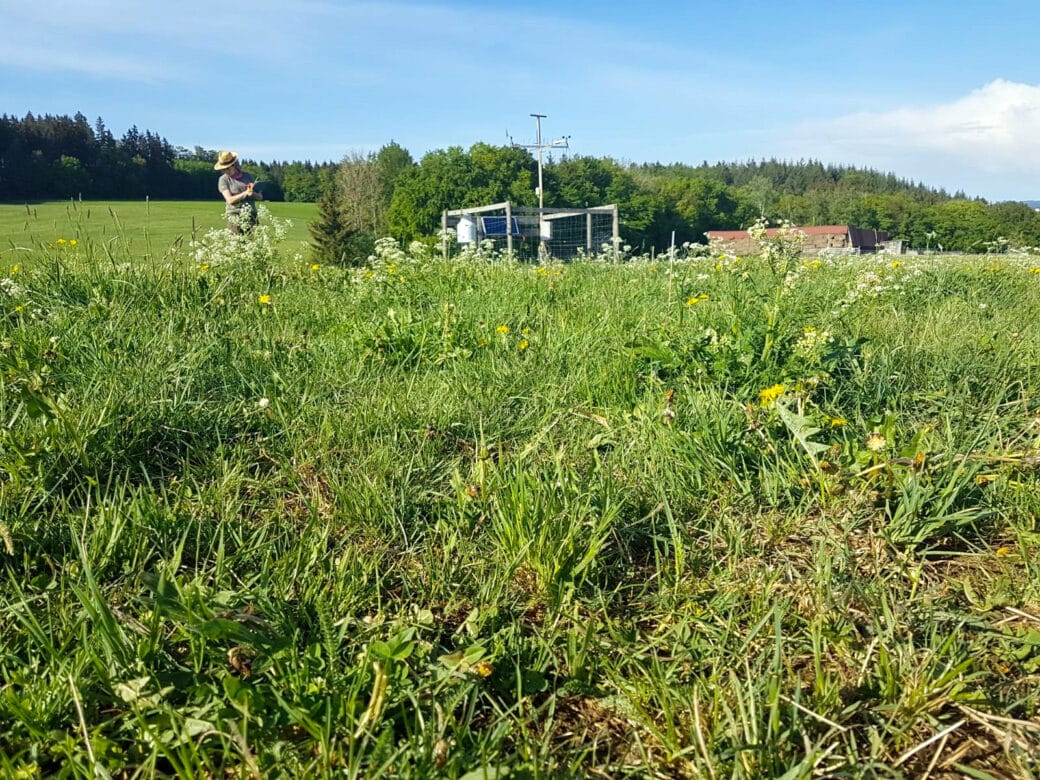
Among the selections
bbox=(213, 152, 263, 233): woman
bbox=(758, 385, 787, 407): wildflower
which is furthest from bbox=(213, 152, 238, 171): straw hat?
bbox=(758, 385, 787, 407): wildflower

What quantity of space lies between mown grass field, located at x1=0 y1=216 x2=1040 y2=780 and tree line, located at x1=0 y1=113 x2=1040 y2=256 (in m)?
18.7

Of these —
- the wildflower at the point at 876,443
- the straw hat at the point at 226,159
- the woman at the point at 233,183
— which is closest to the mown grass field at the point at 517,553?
the wildflower at the point at 876,443

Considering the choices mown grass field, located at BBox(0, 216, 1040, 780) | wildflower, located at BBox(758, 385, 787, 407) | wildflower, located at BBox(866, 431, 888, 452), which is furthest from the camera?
wildflower, located at BBox(758, 385, 787, 407)

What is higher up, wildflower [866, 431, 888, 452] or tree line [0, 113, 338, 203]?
tree line [0, 113, 338, 203]

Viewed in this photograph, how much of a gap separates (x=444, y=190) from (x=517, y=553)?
63898 mm

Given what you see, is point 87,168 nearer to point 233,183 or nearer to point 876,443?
point 233,183

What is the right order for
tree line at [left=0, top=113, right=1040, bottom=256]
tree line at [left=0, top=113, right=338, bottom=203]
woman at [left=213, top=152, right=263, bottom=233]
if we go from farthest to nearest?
tree line at [left=0, top=113, right=1040, bottom=256]
tree line at [left=0, top=113, right=338, bottom=203]
woman at [left=213, top=152, right=263, bottom=233]

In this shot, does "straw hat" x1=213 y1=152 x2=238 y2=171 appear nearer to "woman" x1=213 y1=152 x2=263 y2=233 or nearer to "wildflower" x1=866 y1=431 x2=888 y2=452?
"woman" x1=213 y1=152 x2=263 y2=233

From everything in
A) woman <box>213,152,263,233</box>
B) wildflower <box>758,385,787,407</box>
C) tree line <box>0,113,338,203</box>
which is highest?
tree line <box>0,113,338,203</box>

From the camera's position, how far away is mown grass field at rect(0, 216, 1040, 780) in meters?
1.05

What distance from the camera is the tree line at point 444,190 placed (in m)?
22.2

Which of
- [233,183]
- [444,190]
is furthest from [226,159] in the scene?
[444,190]

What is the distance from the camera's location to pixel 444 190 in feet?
203

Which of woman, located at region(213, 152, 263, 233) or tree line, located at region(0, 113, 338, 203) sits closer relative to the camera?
woman, located at region(213, 152, 263, 233)
